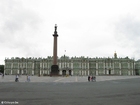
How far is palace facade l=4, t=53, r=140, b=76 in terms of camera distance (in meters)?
126

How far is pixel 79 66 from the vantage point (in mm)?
126188

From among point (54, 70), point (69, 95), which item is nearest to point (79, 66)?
point (54, 70)

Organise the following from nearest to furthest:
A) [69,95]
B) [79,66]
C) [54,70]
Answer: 1. [69,95]
2. [54,70]
3. [79,66]

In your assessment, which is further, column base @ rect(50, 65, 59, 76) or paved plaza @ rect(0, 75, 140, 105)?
column base @ rect(50, 65, 59, 76)

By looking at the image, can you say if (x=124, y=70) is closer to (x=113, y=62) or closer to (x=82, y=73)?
(x=113, y=62)

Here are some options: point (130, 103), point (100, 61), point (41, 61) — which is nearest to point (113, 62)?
point (100, 61)

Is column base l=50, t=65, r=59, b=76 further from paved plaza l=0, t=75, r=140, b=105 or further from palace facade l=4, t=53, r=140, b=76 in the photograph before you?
palace facade l=4, t=53, r=140, b=76

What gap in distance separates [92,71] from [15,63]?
179 ft

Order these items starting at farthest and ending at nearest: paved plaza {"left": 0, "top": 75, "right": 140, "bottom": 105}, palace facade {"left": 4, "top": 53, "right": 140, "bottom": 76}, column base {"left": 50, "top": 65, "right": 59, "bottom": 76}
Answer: palace facade {"left": 4, "top": 53, "right": 140, "bottom": 76} → column base {"left": 50, "top": 65, "right": 59, "bottom": 76} → paved plaza {"left": 0, "top": 75, "right": 140, "bottom": 105}

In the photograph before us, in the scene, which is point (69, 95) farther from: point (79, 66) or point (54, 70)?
point (79, 66)

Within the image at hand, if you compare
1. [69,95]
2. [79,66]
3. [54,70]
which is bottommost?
[69,95]

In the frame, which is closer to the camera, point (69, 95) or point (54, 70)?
point (69, 95)

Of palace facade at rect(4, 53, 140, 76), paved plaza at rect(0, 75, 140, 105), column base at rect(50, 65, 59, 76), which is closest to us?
paved plaza at rect(0, 75, 140, 105)

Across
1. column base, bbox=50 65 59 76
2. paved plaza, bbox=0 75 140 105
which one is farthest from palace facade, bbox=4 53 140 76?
paved plaza, bbox=0 75 140 105
